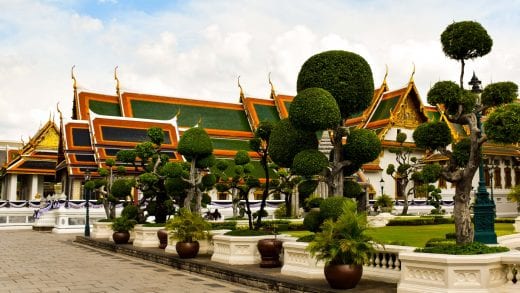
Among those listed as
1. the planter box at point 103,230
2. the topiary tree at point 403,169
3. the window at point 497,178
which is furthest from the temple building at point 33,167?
the window at point 497,178

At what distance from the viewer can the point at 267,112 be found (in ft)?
175

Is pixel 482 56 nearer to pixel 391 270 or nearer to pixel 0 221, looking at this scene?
pixel 391 270

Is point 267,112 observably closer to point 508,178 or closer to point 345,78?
point 508,178

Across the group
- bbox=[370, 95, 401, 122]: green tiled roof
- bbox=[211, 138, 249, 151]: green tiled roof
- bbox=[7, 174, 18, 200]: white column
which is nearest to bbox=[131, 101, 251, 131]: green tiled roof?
bbox=[211, 138, 249, 151]: green tiled roof

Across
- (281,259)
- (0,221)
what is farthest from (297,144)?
(0,221)

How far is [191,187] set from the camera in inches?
750

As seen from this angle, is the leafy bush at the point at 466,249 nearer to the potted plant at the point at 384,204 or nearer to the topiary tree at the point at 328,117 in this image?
the topiary tree at the point at 328,117

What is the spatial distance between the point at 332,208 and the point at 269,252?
7.83 ft

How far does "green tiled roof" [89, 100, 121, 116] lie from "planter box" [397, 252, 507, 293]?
40548mm

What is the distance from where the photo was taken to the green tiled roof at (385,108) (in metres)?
49.5

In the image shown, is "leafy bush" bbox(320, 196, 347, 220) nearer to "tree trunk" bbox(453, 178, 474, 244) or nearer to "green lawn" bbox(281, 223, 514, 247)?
"tree trunk" bbox(453, 178, 474, 244)

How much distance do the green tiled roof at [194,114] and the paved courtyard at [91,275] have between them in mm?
28293

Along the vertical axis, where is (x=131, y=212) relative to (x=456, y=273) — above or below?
above

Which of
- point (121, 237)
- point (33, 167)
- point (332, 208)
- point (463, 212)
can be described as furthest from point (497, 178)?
point (33, 167)
